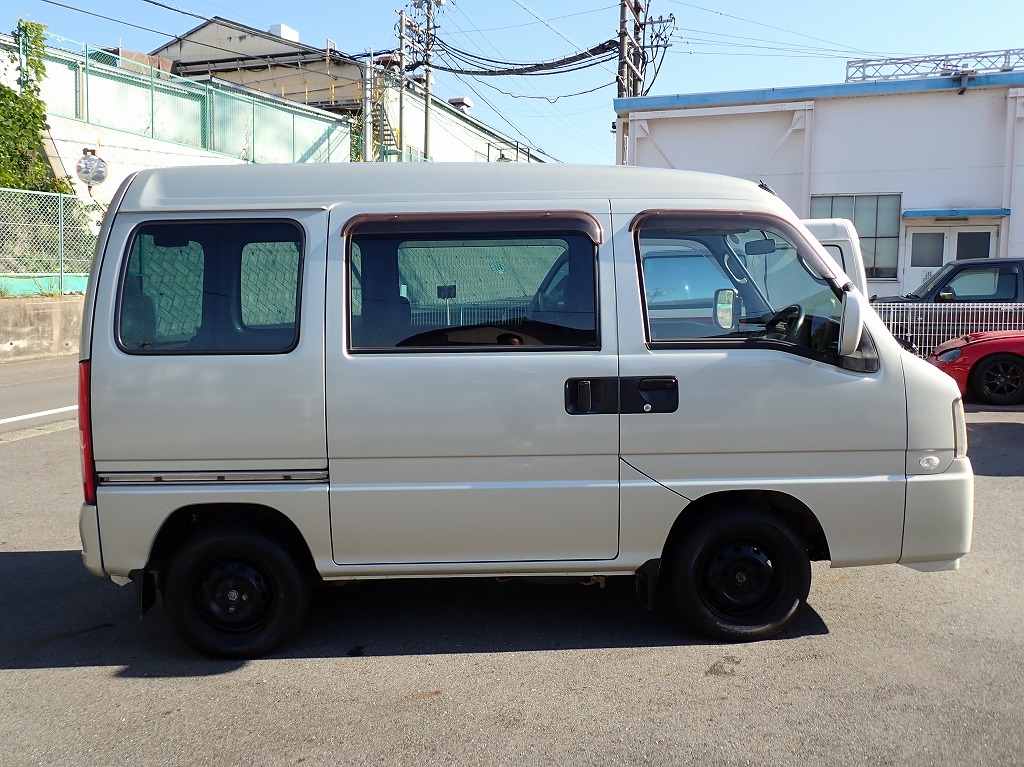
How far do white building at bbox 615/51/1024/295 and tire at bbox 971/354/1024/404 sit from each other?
9.50 m

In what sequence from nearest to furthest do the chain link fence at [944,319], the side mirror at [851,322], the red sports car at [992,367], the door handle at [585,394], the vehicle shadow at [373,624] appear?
the side mirror at [851,322] → the door handle at [585,394] → the vehicle shadow at [373,624] → the red sports car at [992,367] → the chain link fence at [944,319]

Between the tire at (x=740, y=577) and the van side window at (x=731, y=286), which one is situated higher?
the van side window at (x=731, y=286)

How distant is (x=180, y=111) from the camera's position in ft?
84.9

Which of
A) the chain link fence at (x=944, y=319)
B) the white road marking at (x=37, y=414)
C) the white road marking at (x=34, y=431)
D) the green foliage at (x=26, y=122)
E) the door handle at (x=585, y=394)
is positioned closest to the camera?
the door handle at (x=585, y=394)

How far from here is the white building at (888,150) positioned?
19516mm

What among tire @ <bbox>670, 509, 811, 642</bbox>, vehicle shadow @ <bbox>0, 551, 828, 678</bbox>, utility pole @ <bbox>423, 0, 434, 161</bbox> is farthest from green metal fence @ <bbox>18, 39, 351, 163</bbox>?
tire @ <bbox>670, 509, 811, 642</bbox>

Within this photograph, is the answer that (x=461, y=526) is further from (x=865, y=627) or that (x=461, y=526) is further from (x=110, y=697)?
(x=865, y=627)

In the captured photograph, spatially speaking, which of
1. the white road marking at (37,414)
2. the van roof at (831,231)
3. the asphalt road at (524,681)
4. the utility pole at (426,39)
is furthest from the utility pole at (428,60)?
the asphalt road at (524,681)

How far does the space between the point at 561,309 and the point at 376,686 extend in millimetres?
1856

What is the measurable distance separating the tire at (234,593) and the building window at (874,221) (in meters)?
19.0

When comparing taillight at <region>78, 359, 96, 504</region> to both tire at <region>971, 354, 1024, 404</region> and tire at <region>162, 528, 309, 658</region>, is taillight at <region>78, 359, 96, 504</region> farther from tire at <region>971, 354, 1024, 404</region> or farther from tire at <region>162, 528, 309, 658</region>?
tire at <region>971, 354, 1024, 404</region>

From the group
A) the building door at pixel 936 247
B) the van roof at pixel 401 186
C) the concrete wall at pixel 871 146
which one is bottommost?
the van roof at pixel 401 186

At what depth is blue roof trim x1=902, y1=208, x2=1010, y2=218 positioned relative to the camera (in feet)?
63.1

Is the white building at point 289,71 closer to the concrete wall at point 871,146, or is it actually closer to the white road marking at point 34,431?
the concrete wall at point 871,146
